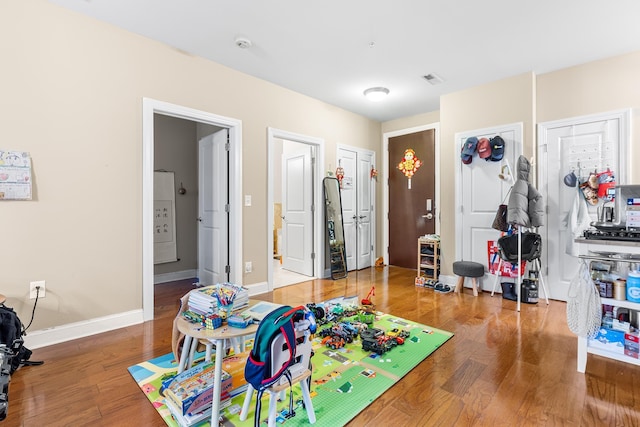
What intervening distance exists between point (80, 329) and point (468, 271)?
413cm

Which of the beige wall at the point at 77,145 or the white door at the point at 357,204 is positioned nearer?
the beige wall at the point at 77,145

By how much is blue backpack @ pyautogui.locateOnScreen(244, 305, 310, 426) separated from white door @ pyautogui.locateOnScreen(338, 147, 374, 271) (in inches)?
152

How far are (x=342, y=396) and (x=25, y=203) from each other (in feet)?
9.14

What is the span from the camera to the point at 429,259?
4.60 meters

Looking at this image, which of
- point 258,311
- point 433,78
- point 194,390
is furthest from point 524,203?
point 194,390

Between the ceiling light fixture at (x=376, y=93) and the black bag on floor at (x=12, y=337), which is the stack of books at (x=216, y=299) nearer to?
the black bag on floor at (x=12, y=337)

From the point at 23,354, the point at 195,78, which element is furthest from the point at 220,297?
the point at 195,78

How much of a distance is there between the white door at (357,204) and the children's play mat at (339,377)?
8.78ft

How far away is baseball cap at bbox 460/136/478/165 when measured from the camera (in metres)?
4.07

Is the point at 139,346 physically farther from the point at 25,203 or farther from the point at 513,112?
the point at 513,112

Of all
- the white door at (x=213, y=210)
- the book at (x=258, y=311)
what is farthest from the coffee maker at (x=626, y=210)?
the white door at (x=213, y=210)

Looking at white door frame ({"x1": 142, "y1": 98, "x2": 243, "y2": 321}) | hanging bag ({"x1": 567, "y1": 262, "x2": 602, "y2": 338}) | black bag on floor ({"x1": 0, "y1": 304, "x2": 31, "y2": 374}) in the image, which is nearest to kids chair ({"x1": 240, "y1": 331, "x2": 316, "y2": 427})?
black bag on floor ({"x1": 0, "y1": 304, "x2": 31, "y2": 374})

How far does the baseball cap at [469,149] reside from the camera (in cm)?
407

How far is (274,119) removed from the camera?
4.14 metres
